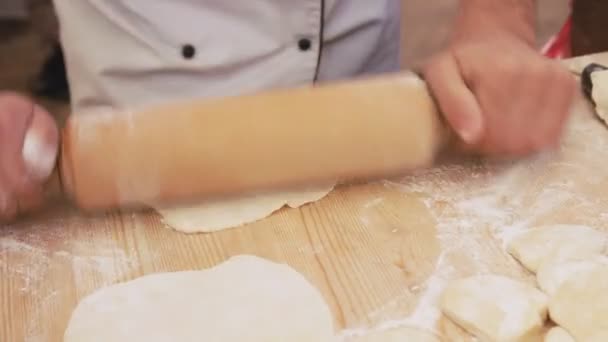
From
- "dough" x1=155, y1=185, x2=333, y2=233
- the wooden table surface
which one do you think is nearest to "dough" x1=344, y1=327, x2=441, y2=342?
the wooden table surface

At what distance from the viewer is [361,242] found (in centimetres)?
98

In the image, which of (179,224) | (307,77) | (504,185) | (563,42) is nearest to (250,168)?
(179,224)

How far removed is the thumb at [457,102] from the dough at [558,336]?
0.90ft

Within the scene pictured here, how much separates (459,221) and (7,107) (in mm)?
601

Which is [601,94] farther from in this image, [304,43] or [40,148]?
[40,148]

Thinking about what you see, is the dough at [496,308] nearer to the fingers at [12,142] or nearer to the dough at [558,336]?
the dough at [558,336]

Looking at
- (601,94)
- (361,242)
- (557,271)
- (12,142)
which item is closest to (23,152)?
(12,142)

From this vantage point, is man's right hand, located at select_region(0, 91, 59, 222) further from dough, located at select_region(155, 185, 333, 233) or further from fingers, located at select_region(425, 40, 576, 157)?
fingers, located at select_region(425, 40, 576, 157)

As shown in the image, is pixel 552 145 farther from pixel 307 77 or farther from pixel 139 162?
pixel 139 162

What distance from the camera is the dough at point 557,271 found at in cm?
89

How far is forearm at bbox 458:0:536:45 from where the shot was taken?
1104 mm

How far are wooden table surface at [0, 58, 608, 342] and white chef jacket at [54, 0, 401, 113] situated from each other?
24 cm

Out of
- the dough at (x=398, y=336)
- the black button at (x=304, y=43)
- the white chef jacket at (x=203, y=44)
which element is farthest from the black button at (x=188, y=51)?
the dough at (x=398, y=336)

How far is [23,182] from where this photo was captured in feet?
3.08
